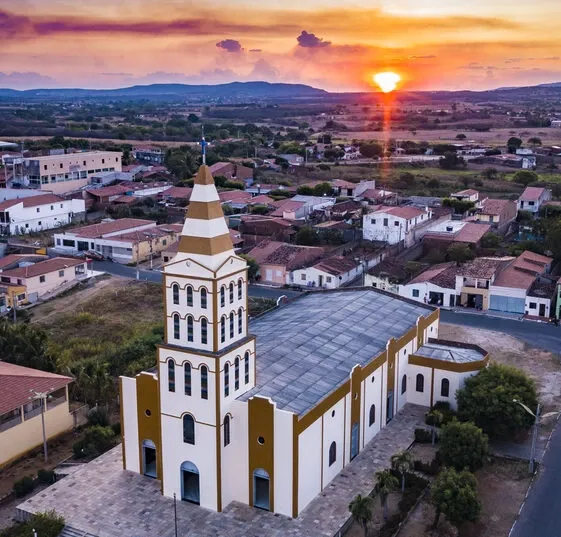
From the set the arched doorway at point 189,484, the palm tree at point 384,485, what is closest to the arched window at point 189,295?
the arched doorway at point 189,484

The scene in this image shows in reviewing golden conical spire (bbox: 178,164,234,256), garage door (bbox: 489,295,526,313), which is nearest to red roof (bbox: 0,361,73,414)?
golden conical spire (bbox: 178,164,234,256)

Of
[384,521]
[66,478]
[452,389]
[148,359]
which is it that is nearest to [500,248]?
[452,389]

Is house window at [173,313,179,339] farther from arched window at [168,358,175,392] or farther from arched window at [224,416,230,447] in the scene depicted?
arched window at [224,416,230,447]

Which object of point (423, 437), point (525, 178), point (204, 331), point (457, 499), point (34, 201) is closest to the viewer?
point (457, 499)

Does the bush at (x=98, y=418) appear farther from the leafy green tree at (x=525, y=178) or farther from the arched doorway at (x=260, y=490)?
the leafy green tree at (x=525, y=178)

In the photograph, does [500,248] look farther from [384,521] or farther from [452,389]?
[384,521]

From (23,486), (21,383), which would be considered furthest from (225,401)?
(21,383)

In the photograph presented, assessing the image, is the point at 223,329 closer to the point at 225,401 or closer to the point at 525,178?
the point at 225,401
